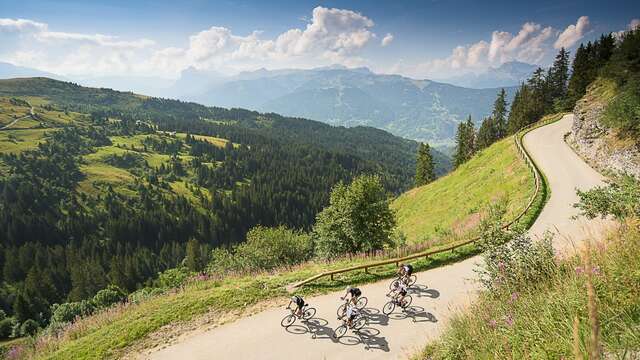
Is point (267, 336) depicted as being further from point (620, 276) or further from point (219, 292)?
point (620, 276)

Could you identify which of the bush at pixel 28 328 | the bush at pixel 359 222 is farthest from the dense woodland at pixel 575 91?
the bush at pixel 28 328

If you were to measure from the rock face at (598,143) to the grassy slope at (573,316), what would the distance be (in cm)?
3048

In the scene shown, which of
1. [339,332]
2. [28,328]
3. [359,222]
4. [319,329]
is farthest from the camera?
[28,328]

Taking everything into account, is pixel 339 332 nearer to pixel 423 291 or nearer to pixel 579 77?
pixel 423 291

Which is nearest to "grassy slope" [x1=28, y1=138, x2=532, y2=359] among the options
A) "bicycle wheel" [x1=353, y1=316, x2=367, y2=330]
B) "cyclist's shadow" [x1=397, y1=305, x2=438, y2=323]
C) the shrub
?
"cyclist's shadow" [x1=397, y1=305, x2=438, y2=323]

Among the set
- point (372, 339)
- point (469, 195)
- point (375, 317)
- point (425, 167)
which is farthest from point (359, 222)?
point (425, 167)

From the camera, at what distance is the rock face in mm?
33469

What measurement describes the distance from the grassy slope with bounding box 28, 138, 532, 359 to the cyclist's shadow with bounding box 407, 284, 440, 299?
2506mm

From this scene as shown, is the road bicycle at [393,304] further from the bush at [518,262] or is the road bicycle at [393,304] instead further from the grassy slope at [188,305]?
the bush at [518,262]

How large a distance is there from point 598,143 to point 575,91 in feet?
160

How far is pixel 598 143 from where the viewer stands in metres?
42.4

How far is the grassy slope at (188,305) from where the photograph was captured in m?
19.0

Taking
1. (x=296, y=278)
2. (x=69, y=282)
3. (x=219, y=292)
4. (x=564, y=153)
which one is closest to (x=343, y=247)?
(x=296, y=278)

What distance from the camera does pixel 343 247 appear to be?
34.3 metres
